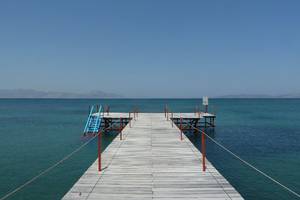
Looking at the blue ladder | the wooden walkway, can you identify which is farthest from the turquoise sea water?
the wooden walkway

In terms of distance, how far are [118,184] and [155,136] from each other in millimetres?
11475

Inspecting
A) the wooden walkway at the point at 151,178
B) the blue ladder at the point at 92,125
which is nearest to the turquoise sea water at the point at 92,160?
the blue ladder at the point at 92,125

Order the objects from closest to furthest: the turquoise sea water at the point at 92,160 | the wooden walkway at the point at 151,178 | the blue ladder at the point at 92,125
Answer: the wooden walkway at the point at 151,178
the turquoise sea water at the point at 92,160
the blue ladder at the point at 92,125

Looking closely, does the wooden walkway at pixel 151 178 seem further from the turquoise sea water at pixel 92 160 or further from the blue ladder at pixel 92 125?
the blue ladder at pixel 92 125

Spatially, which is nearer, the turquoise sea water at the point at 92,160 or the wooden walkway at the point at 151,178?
the wooden walkway at the point at 151,178

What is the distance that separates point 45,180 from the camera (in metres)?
Result: 19.1

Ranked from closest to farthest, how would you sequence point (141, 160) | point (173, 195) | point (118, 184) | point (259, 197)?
point (173, 195) < point (118, 184) < point (141, 160) < point (259, 197)

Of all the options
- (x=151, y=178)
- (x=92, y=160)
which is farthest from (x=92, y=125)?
(x=151, y=178)

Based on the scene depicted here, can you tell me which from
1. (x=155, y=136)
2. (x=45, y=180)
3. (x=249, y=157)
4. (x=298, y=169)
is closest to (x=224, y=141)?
(x=249, y=157)

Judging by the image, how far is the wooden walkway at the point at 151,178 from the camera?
9.55 metres

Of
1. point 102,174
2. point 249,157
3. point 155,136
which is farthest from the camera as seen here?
point 249,157

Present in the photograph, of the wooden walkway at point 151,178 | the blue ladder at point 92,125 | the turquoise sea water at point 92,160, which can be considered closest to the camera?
the wooden walkway at point 151,178

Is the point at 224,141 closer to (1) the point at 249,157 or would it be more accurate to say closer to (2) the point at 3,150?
(1) the point at 249,157

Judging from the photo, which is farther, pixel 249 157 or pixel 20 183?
pixel 249 157
